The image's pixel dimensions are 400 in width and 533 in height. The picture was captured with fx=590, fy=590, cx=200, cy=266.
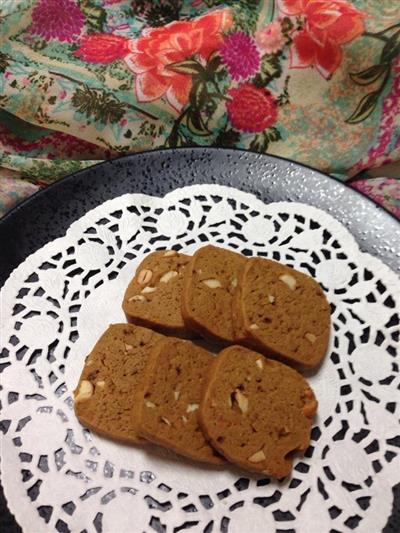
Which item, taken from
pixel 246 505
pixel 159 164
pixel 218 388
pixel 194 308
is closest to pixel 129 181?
pixel 159 164

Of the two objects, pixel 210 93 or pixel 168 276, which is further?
pixel 210 93

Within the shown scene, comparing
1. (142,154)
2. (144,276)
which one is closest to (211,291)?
(144,276)

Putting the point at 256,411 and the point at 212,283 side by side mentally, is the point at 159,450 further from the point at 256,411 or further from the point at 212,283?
the point at 212,283

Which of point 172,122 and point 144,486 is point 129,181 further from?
point 144,486

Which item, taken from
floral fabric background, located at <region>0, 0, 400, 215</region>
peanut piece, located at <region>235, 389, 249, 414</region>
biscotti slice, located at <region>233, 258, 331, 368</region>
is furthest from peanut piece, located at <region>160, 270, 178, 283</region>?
floral fabric background, located at <region>0, 0, 400, 215</region>

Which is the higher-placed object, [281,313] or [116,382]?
[281,313]
